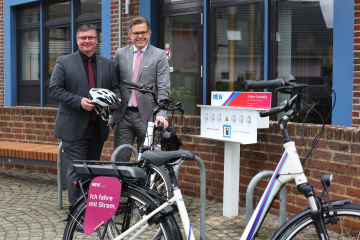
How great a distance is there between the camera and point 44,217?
5117 millimetres

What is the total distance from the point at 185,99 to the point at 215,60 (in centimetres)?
87

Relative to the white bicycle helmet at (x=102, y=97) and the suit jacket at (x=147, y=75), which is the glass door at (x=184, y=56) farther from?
the white bicycle helmet at (x=102, y=97)

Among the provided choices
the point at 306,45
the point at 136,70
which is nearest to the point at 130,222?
the point at 136,70

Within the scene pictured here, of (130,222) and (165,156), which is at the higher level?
(165,156)

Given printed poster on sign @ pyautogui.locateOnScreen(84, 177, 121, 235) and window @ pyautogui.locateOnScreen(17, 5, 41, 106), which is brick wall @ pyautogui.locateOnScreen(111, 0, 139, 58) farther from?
printed poster on sign @ pyautogui.locateOnScreen(84, 177, 121, 235)

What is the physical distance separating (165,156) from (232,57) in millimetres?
4266

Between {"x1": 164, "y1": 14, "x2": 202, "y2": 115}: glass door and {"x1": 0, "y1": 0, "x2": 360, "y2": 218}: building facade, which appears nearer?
{"x1": 0, "y1": 0, "x2": 360, "y2": 218}: building facade

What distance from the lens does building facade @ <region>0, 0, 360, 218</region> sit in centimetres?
502

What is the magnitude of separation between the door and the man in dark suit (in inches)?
104

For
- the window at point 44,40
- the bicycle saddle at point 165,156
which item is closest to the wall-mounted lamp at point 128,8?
the window at point 44,40

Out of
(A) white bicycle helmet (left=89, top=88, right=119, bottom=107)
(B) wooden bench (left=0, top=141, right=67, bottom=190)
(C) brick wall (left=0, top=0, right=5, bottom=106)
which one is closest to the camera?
(A) white bicycle helmet (left=89, top=88, right=119, bottom=107)

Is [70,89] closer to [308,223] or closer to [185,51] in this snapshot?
[308,223]

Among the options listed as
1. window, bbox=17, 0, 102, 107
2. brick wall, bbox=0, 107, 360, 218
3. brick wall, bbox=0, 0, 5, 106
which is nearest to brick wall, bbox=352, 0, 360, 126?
brick wall, bbox=0, 107, 360, 218

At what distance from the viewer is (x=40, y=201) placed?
5.91m
